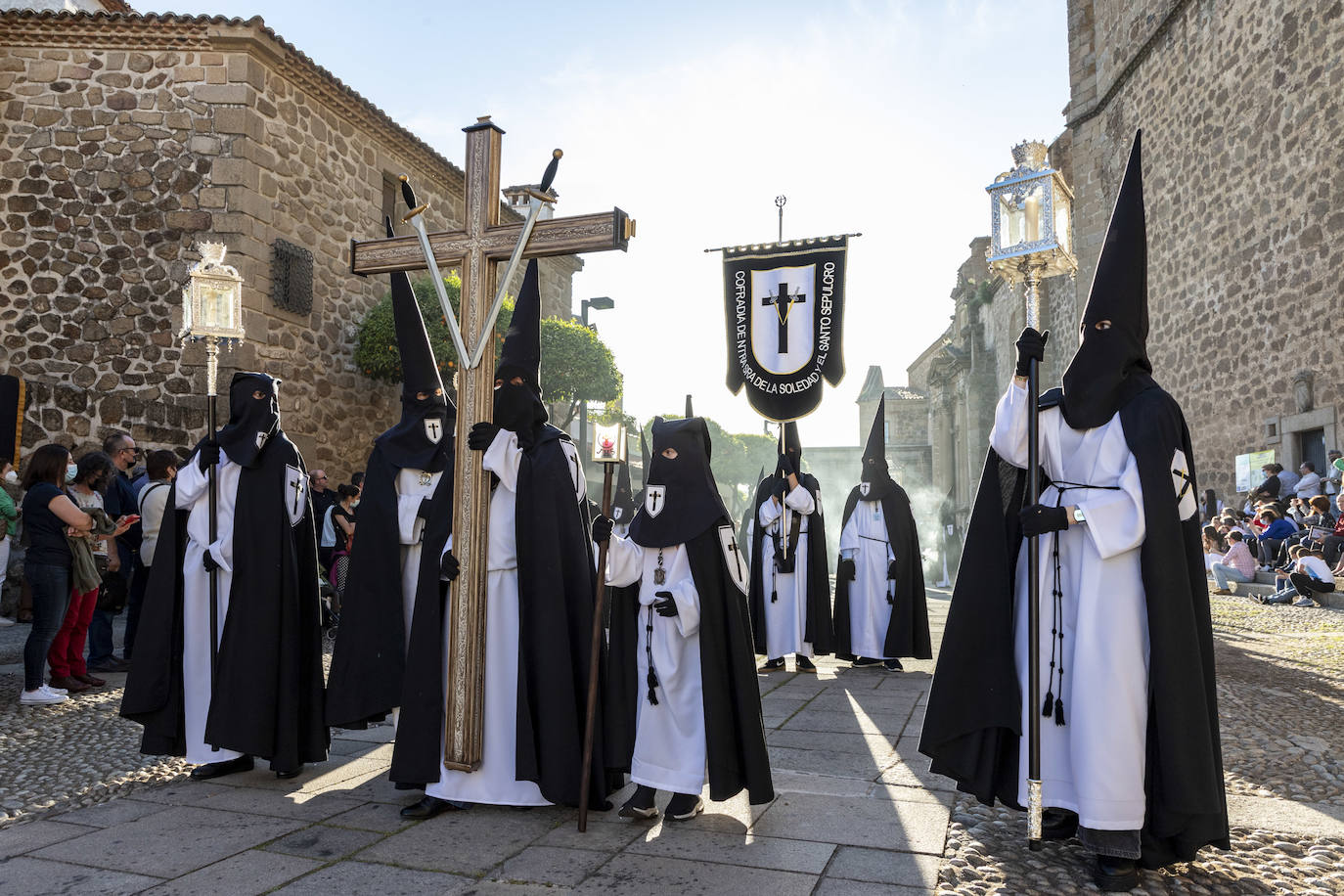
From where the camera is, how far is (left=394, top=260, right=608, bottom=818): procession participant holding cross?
3.95 meters

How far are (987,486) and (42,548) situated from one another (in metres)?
5.81

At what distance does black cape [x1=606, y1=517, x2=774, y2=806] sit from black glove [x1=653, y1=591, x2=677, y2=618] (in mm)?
125

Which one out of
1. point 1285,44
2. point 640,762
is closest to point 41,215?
point 640,762

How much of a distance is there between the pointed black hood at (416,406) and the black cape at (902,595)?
4184 mm

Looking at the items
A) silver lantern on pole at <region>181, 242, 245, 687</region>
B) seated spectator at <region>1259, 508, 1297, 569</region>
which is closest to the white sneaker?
silver lantern on pole at <region>181, 242, 245, 687</region>

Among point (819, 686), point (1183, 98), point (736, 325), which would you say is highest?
point (1183, 98)

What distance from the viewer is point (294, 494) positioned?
189 inches

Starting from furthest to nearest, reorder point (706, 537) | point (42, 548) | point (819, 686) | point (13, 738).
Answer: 1. point (819, 686)
2. point (42, 548)
3. point (13, 738)
4. point (706, 537)

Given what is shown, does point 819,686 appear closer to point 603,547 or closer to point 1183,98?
point 603,547

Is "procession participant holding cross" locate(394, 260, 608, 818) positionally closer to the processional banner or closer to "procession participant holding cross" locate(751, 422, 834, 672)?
the processional banner

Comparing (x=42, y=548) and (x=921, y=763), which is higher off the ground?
(x=42, y=548)

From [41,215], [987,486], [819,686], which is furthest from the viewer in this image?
[41,215]

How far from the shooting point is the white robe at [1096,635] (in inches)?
125

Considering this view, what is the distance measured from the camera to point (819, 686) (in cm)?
716
